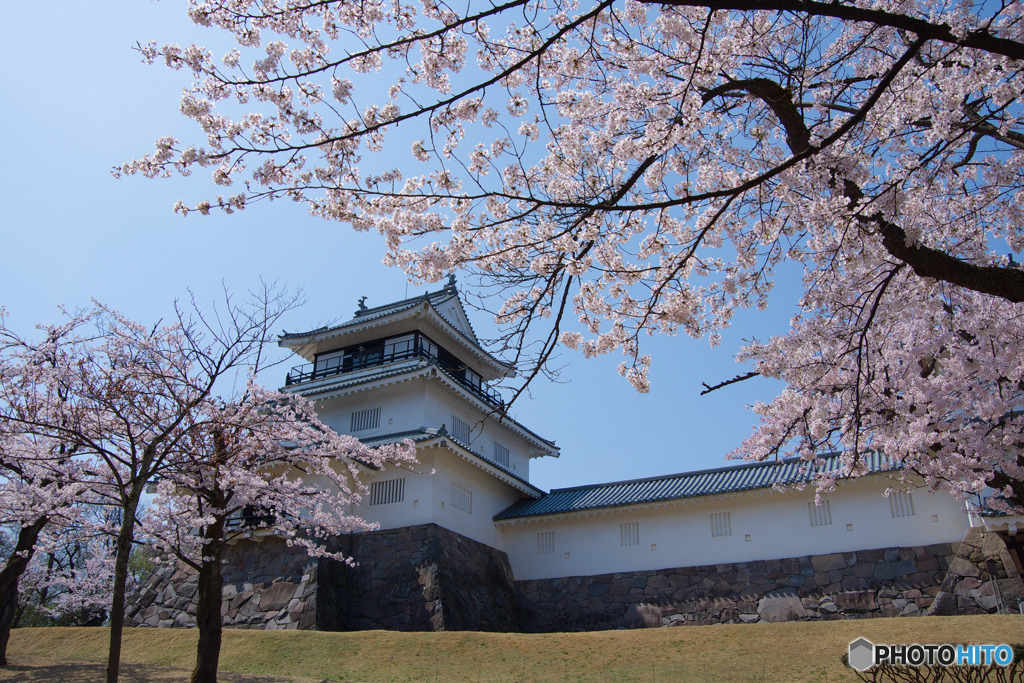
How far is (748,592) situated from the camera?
15.8m

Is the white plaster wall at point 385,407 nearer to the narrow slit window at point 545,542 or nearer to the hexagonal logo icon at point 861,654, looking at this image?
the narrow slit window at point 545,542

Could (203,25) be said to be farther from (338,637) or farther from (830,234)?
(338,637)

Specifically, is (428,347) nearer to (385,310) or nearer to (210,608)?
(385,310)

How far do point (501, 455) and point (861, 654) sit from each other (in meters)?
13.2

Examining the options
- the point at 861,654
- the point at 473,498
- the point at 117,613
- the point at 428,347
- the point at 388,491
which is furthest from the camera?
the point at 428,347

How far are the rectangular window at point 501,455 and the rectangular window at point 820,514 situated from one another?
9.50 metres

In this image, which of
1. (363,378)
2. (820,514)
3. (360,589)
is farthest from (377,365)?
(820,514)

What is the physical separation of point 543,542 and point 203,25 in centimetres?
1692

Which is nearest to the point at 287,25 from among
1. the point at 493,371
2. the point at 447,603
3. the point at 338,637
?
the point at 338,637

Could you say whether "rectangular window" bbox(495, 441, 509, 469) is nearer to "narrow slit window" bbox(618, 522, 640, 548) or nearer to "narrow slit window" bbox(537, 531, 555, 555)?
"narrow slit window" bbox(537, 531, 555, 555)

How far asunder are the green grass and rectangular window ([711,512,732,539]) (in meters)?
4.54

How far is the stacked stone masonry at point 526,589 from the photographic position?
14.3 meters

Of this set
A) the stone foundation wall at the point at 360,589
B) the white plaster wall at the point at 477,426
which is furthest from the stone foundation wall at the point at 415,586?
the white plaster wall at the point at 477,426

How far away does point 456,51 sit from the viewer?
18.0 feet
